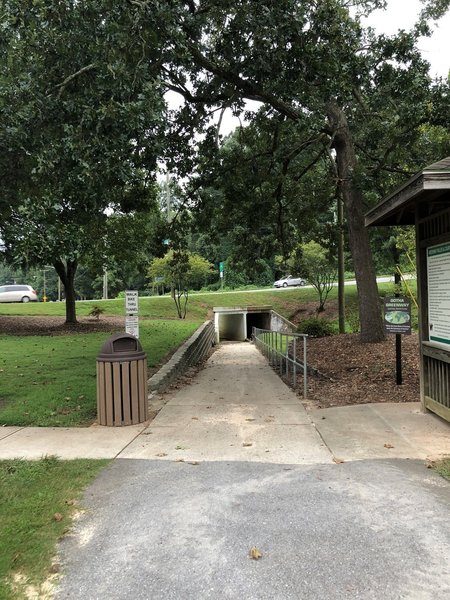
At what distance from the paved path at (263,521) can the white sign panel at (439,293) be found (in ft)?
3.85

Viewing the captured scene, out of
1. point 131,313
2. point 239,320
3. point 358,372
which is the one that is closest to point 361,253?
point 358,372

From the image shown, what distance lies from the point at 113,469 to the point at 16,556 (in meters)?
1.68

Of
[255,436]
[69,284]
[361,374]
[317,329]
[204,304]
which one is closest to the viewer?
[255,436]

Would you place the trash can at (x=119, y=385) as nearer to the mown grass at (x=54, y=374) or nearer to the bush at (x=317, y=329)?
the mown grass at (x=54, y=374)

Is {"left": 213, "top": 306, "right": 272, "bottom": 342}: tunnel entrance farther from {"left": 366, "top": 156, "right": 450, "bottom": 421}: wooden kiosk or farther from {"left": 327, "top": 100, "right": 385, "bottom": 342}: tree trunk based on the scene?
{"left": 366, "top": 156, "right": 450, "bottom": 421}: wooden kiosk

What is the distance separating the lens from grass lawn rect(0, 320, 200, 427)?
6961mm

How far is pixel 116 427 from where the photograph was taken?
6523mm

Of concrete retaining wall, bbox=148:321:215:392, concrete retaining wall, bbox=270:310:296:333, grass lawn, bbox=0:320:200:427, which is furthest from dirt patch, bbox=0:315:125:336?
concrete retaining wall, bbox=270:310:296:333

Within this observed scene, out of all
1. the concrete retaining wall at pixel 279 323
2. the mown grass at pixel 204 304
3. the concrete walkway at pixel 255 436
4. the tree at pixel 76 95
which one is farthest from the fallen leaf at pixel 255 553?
the mown grass at pixel 204 304

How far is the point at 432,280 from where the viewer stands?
20.8ft

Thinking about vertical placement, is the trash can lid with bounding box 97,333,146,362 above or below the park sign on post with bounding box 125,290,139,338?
below

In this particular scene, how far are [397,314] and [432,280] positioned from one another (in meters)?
1.62

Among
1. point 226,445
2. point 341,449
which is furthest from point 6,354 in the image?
point 341,449

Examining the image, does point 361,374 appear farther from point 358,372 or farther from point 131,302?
point 131,302
